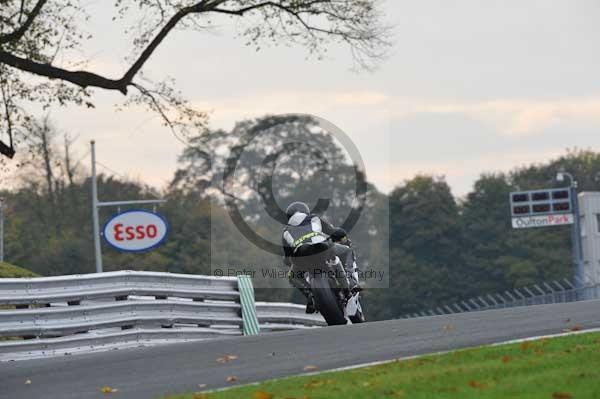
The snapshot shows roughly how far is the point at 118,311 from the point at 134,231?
18.4 meters

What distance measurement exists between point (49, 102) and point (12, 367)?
8437mm

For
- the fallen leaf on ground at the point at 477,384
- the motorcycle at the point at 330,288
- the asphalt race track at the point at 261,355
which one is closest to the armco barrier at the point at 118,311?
the asphalt race track at the point at 261,355

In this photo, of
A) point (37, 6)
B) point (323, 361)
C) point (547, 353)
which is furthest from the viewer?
point (37, 6)

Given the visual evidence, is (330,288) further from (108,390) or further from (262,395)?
(262,395)

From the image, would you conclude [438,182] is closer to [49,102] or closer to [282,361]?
[49,102]

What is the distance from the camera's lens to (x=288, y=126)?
87.2m

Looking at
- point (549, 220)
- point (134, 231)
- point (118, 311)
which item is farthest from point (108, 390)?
point (549, 220)

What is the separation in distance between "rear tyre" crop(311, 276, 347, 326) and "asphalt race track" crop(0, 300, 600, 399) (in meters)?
1.40

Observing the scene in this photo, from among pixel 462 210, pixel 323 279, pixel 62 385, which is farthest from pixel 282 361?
pixel 462 210

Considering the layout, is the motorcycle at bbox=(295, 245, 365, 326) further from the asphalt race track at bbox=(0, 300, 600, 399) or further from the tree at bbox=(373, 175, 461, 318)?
the tree at bbox=(373, 175, 461, 318)

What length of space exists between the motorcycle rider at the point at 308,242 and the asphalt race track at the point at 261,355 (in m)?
1.67

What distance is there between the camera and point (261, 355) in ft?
42.2

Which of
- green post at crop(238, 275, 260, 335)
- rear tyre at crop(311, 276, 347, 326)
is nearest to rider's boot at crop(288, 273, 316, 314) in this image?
rear tyre at crop(311, 276, 347, 326)

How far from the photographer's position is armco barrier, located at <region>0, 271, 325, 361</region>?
16984 mm
